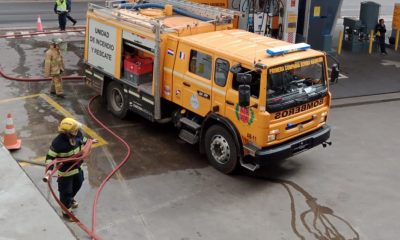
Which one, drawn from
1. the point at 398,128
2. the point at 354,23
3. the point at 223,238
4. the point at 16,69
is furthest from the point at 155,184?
the point at 354,23

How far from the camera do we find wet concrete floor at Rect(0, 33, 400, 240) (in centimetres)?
806

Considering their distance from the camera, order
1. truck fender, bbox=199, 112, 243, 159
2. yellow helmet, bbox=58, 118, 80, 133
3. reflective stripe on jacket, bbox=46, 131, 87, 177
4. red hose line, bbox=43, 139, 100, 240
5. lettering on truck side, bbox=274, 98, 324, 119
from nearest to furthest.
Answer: red hose line, bbox=43, 139, 100, 240, yellow helmet, bbox=58, 118, 80, 133, reflective stripe on jacket, bbox=46, 131, 87, 177, lettering on truck side, bbox=274, 98, 324, 119, truck fender, bbox=199, 112, 243, 159

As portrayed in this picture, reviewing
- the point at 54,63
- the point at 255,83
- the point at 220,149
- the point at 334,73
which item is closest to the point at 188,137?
the point at 220,149

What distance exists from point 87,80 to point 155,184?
4767mm

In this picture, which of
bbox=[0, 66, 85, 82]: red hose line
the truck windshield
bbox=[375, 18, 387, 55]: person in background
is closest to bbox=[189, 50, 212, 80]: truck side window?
the truck windshield

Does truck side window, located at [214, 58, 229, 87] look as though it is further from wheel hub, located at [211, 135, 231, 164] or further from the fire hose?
the fire hose

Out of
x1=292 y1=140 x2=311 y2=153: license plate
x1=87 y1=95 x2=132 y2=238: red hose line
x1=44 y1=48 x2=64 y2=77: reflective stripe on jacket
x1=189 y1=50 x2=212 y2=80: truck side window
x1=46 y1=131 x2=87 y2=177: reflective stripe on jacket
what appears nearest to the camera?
x1=46 y1=131 x2=87 y2=177: reflective stripe on jacket

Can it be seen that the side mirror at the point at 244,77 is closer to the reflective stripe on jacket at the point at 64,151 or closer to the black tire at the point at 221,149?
the black tire at the point at 221,149

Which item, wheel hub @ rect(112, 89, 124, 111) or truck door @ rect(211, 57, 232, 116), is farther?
wheel hub @ rect(112, 89, 124, 111)

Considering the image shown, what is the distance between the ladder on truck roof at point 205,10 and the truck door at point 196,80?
4.78 ft

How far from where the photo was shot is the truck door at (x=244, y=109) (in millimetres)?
8961

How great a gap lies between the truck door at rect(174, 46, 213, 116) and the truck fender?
0.17 metres

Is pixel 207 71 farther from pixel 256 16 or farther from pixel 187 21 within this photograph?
pixel 256 16

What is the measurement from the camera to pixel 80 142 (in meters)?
7.71
